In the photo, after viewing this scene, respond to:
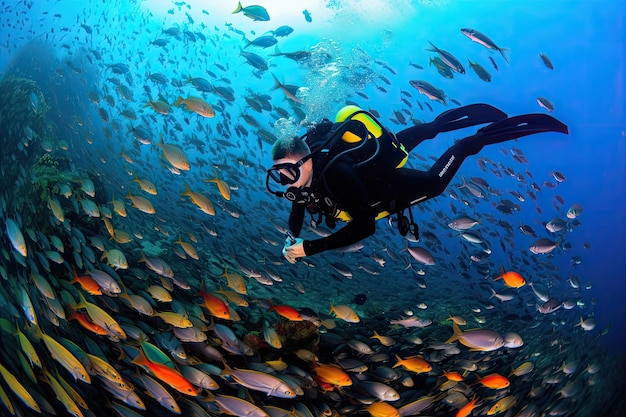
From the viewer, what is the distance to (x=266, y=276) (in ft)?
20.5

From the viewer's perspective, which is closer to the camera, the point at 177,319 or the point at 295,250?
the point at 295,250

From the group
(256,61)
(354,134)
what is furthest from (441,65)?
(354,134)

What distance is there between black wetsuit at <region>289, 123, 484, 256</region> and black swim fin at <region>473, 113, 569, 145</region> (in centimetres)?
18

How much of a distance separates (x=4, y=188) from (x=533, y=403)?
11928 mm

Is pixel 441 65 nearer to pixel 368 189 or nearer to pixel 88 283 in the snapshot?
pixel 368 189

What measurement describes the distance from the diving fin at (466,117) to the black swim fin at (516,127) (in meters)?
0.60

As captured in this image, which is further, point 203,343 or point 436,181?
point 203,343

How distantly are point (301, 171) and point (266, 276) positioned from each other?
3.75m

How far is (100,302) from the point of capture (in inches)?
218

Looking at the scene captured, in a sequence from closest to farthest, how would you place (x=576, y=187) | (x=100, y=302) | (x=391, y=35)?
1. (x=100, y=302)
2. (x=576, y=187)
3. (x=391, y=35)

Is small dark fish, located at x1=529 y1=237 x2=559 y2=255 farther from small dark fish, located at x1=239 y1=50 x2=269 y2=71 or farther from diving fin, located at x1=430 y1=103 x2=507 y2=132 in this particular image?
small dark fish, located at x1=239 y1=50 x2=269 y2=71

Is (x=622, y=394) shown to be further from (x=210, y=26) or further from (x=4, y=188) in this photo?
(x=210, y=26)

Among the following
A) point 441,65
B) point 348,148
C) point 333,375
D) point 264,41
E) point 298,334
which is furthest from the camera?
point 264,41

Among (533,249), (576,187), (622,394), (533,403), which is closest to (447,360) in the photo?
(533,403)
